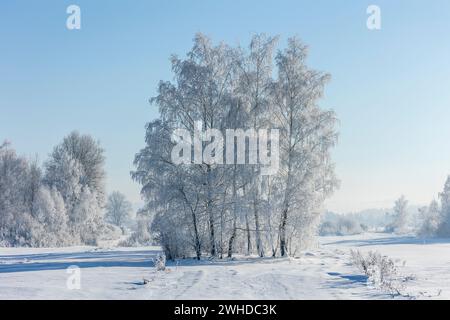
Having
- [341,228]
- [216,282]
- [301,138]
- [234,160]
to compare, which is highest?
[301,138]

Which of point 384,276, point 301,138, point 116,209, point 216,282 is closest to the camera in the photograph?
point 216,282

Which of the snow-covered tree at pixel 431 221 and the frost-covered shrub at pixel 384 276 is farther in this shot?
the snow-covered tree at pixel 431 221

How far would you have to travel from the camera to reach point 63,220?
4484cm

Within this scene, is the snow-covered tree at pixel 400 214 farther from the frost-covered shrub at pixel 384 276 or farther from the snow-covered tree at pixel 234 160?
the frost-covered shrub at pixel 384 276

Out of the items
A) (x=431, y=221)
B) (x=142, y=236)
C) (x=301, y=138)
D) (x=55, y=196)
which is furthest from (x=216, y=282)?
(x=431, y=221)

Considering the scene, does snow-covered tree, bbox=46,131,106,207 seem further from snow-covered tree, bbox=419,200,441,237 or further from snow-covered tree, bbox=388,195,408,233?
snow-covered tree, bbox=388,195,408,233

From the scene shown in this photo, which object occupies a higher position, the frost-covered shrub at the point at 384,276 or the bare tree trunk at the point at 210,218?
the bare tree trunk at the point at 210,218

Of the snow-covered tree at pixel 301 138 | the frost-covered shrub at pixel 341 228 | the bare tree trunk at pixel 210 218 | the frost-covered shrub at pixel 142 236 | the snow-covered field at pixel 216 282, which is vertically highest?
the snow-covered tree at pixel 301 138

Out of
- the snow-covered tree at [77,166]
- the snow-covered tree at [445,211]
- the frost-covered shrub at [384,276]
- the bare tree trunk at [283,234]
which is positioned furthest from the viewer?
the snow-covered tree at [445,211]

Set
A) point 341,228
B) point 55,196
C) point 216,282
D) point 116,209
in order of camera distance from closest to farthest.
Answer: point 216,282 → point 55,196 → point 341,228 → point 116,209

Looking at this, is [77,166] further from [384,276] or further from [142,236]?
[384,276]

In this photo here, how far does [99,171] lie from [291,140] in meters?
32.0

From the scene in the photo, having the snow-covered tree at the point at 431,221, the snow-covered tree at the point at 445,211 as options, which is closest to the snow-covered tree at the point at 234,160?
the snow-covered tree at the point at 445,211

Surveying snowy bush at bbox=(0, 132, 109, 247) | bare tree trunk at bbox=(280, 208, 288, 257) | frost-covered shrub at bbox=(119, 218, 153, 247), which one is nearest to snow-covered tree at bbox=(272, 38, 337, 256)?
bare tree trunk at bbox=(280, 208, 288, 257)
